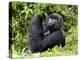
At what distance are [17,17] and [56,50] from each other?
64 cm

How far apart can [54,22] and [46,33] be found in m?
0.18

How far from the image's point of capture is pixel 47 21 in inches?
84.7

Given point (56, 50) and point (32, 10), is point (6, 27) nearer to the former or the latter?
point (32, 10)

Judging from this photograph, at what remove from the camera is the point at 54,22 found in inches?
85.7

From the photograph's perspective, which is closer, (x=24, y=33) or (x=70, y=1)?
(x=24, y=33)

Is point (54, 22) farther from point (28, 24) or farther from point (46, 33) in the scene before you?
point (28, 24)

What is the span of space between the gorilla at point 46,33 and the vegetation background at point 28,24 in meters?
0.05

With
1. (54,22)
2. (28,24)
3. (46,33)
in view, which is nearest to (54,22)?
(54,22)

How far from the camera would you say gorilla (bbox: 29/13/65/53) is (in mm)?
2092

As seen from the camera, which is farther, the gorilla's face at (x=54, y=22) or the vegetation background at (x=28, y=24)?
the gorilla's face at (x=54, y=22)

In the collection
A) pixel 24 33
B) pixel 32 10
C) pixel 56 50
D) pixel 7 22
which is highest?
pixel 32 10

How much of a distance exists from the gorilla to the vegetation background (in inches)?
2.0

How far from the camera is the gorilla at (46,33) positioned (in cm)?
209

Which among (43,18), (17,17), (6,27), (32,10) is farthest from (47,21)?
Result: (6,27)
